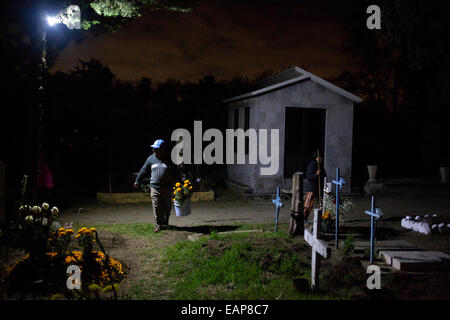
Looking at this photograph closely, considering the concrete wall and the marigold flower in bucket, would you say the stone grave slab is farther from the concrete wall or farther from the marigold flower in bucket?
the concrete wall

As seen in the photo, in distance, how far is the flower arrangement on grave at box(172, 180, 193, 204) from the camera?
9.73m

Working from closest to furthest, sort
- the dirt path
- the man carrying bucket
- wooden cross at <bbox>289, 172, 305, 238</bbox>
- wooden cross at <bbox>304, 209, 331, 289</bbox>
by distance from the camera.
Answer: wooden cross at <bbox>304, 209, 331, 289</bbox>, the dirt path, wooden cross at <bbox>289, 172, 305, 238</bbox>, the man carrying bucket

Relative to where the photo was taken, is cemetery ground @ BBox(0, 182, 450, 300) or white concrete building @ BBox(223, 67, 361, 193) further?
white concrete building @ BBox(223, 67, 361, 193)

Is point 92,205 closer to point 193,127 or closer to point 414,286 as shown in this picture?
point 193,127

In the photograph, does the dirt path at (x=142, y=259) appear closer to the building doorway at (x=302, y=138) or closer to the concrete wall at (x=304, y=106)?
the concrete wall at (x=304, y=106)

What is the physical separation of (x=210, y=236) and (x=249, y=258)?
1.88 metres

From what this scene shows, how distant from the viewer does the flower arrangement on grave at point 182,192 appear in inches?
383

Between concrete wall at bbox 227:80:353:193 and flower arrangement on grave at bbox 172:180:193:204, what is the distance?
16.7ft

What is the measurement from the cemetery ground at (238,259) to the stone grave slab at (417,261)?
0.47 feet

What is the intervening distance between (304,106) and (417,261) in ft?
30.9

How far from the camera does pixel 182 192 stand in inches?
389

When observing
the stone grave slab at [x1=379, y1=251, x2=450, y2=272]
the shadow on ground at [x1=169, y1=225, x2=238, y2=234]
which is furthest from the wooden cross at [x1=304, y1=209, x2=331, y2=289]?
the shadow on ground at [x1=169, y1=225, x2=238, y2=234]

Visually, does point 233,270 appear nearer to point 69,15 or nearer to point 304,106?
point 69,15

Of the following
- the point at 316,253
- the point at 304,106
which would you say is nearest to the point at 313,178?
the point at 316,253
